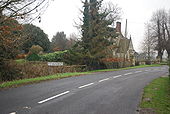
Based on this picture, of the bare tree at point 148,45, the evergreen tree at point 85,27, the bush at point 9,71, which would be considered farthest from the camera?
the bare tree at point 148,45

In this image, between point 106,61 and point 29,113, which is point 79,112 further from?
point 106,61

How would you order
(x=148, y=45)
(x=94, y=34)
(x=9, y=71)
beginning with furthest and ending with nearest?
(x=148, y=45) → (x=94, y=34) → (x=9, y=71)

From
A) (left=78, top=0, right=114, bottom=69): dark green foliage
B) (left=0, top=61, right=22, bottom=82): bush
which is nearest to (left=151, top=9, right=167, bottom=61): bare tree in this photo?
(left=78, top=0, right=114, bottom=69): dark green foliage

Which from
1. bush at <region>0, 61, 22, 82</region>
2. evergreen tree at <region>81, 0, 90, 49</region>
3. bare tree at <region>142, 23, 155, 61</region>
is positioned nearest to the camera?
bush at <region>0, 61, 22, 82</region>

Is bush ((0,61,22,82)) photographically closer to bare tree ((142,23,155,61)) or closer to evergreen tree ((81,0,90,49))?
evergreen tree ((81,0,90,49))

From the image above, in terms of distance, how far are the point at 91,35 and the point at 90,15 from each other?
369 cm

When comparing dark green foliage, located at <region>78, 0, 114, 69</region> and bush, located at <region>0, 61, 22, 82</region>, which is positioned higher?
dark green foliage, located at <region>78, 0, 114, 69</region>

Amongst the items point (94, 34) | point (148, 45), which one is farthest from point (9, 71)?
point (148, 45)

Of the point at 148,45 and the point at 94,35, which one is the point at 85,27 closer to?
the point at 94,35

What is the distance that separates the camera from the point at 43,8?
9.25 metres

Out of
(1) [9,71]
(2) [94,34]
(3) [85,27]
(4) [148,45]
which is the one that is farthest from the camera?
(4) [148,45]

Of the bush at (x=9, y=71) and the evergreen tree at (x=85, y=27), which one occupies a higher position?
the evergreen tree at (x=85, y=27)

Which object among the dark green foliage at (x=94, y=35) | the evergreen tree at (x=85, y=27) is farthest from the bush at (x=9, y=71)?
the evergreen tree at (x=85, y=27)

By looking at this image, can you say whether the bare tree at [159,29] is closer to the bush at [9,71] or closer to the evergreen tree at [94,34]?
the evergreen tree at [94,34]
